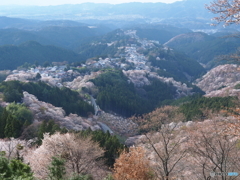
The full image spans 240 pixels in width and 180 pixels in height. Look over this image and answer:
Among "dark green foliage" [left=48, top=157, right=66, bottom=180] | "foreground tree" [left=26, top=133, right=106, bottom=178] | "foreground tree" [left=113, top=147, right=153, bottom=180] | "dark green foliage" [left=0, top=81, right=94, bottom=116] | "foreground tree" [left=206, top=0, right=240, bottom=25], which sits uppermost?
"foreground tree" [left=206, top=0, right=240, bottom=25]

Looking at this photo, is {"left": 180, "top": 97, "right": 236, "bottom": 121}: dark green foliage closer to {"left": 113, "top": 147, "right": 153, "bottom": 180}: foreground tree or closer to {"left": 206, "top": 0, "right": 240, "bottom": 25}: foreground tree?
{"left": 113, "top": 147, "right": 153, "bottom": 180}: foreground tree

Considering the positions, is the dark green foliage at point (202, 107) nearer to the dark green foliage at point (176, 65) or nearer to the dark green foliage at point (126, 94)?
the dark green foliage at point (126, 94)

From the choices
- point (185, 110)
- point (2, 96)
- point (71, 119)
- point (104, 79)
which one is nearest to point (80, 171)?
point (71, 119)

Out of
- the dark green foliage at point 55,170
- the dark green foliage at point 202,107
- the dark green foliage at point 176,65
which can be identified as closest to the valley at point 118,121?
the dark green foliage at point 55,170

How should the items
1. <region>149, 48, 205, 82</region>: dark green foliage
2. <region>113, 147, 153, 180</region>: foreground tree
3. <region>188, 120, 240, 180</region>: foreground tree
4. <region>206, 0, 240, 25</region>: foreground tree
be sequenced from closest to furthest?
<region>206, 0, 240, 25</region>: foreground tree
<region>188, 120, 240, 180</region>: foreground tree
<region>113, 147, 153, 180</region>: foreground tree
<region>149, 48, 205, 82</region>: dark green foliage

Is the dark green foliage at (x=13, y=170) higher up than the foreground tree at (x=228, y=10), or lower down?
lower down

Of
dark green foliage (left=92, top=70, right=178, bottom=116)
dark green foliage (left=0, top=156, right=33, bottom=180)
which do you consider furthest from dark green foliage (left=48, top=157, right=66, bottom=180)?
dark green foliage (left=92, top=70, right=178, bottom=116)

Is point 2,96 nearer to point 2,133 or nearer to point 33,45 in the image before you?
point 2,133
